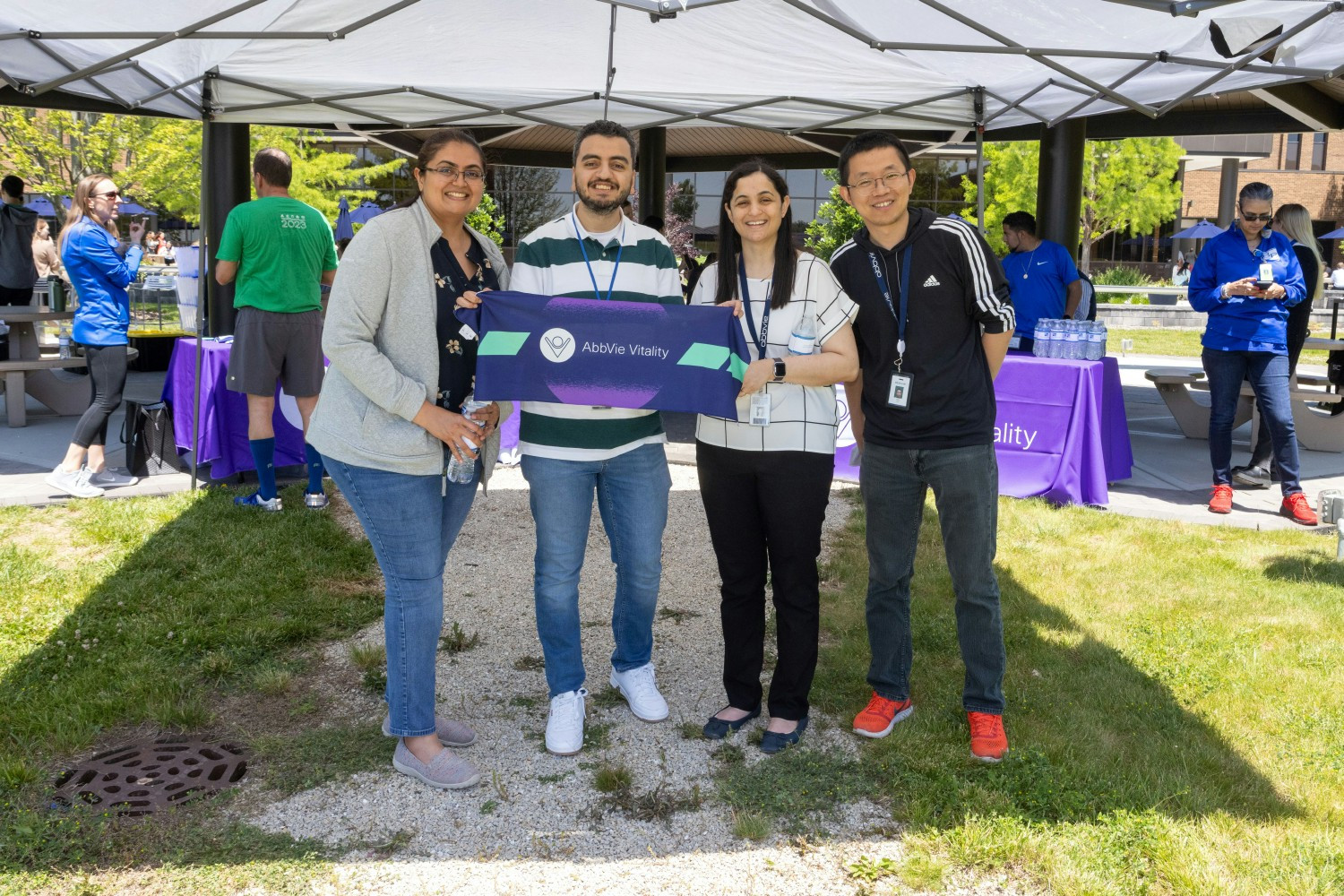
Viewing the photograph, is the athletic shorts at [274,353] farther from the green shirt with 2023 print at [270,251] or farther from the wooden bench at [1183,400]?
the wooden bench at [1183,400]

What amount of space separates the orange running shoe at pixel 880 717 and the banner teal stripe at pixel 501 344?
1.84 m

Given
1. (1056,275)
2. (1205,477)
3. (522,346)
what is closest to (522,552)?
(522,346)

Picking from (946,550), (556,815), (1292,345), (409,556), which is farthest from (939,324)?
(1292,345)

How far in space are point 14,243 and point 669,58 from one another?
805cm

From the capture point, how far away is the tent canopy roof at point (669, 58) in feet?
17.5

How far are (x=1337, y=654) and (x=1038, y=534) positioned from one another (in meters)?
2.05

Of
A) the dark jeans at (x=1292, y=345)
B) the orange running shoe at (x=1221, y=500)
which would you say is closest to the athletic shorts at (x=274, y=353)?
the orange running shoe at (x=1221, y=500)

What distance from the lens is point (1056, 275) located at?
8.20 m

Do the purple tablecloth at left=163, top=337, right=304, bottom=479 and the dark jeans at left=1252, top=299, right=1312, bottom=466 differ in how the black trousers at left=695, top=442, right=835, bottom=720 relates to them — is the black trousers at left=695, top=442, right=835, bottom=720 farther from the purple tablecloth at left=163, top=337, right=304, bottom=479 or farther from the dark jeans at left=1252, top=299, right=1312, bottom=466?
the dark jeans at left=1252, top=299, right=1312, bottom=466

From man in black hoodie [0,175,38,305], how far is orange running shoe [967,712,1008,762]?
36.6 ft

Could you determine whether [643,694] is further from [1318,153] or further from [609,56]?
[1318,153]

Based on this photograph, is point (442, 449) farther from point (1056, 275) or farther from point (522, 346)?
point (1056, 275)

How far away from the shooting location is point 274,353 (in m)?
6.50

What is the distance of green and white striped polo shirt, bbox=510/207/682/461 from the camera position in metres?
3.34
